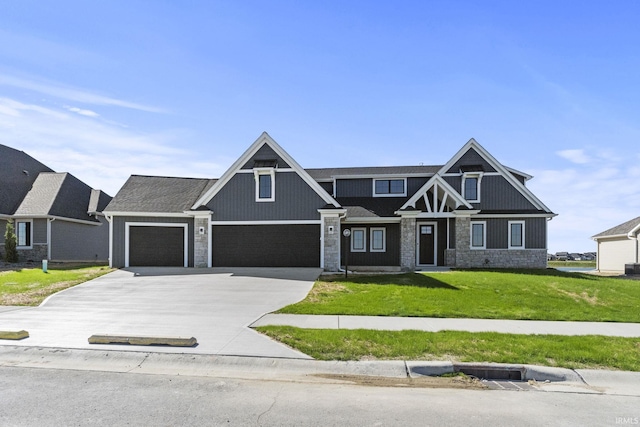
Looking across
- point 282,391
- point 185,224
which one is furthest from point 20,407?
point 185,224

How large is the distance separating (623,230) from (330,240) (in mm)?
22689

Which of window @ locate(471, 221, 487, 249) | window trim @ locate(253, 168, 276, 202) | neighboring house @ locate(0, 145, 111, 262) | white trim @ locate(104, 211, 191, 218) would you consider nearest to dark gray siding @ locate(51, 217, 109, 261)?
neighboring house @ locate(0, 145, 111, 262)

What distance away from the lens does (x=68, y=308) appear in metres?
12.2

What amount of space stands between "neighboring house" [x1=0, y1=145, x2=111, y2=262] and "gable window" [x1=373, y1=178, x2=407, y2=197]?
67.4 ft

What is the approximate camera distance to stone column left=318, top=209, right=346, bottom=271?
20641 mm

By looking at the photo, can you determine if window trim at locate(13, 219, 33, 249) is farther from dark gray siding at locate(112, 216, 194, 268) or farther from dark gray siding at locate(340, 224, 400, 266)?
dark gray siding at locate(340, 224, 400, 266)

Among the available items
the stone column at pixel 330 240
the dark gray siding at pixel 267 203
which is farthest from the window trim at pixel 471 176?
the dark gray siding at pixel 267 203

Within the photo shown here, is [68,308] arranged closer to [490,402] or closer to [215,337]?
[215,337]

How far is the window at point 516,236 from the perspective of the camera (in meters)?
23.9

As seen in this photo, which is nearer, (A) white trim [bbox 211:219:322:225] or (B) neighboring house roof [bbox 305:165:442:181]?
(A) white trim [bbox 211:219:322:225]

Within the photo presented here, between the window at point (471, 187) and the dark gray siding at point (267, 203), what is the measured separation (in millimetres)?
9298

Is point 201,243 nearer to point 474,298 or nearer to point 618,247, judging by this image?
point 474,298

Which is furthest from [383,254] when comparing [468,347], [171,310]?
[468,347]

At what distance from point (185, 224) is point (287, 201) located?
5.93 metres
